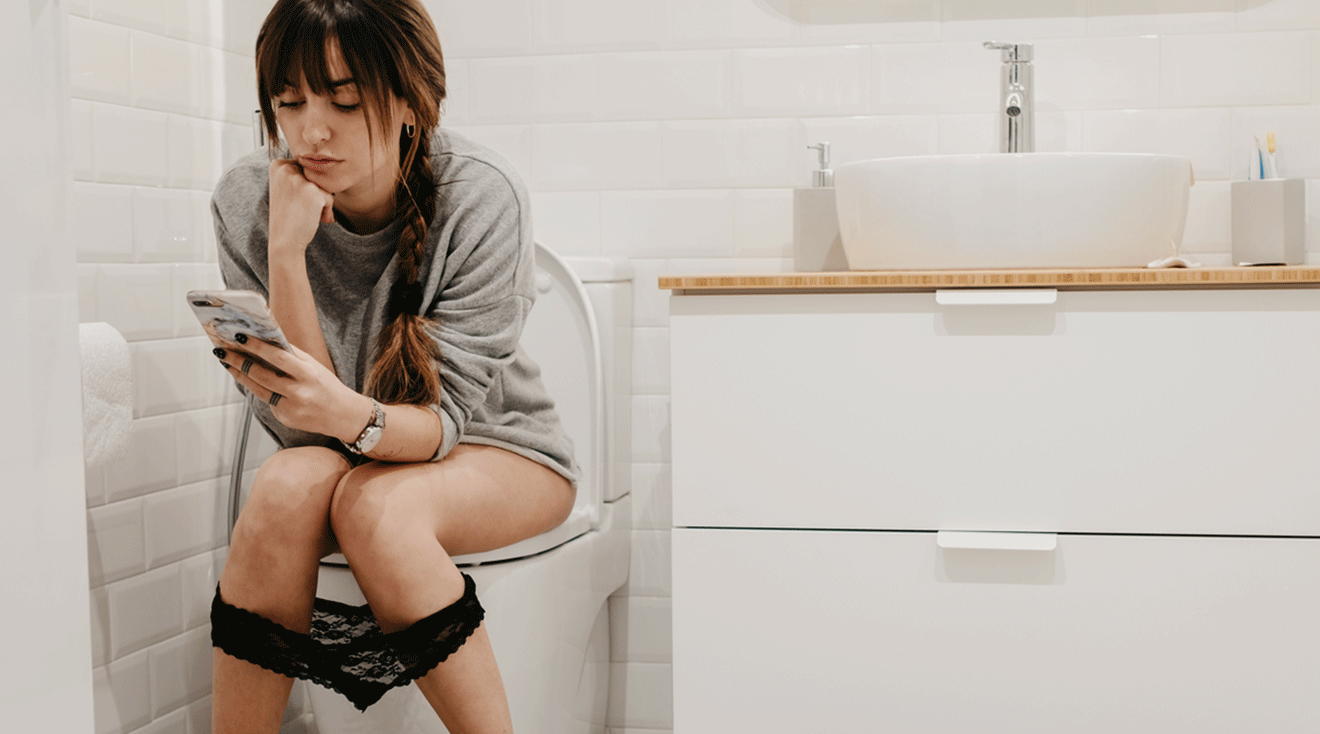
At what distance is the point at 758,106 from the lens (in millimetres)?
1550

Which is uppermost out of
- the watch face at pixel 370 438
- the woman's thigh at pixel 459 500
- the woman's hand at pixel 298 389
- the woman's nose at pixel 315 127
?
the woman's nose at pixel 315 127

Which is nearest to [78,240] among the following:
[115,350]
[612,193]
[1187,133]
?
[115,350]

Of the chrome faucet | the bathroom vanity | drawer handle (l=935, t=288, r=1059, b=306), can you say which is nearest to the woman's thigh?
the bathroom vanity

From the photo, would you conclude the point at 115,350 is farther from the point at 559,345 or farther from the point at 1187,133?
the point at 1187,133

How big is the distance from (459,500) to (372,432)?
0.11 meters

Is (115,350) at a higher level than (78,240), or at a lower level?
lower

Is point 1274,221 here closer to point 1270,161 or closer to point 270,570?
point 1270,161

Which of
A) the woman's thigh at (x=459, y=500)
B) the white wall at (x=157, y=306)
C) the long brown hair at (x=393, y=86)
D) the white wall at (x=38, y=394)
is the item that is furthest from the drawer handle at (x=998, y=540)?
the white wall at (x=157, y=306)

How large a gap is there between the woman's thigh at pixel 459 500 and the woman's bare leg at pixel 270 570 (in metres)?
0.03

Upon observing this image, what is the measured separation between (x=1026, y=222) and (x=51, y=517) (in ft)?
3.14

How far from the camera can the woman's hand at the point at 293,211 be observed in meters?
1.09

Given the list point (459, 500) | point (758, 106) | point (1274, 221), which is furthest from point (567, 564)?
point (1274, 221)

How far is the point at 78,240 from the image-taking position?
1.18 m

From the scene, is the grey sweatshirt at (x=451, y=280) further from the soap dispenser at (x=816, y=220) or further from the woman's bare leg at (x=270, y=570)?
the soap dispenser at (x=816, y=220)
